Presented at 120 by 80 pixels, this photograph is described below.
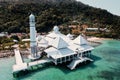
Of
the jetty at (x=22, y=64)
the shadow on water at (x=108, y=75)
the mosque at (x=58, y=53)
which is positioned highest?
the mosque at (x=58, y=53)

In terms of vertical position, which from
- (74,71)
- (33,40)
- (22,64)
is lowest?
(74,71)

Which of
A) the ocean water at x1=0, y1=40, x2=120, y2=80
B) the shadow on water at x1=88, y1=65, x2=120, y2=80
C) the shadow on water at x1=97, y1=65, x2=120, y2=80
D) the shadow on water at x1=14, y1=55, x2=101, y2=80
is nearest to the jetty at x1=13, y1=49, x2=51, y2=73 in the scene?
the shadow on water at x1=14, y1=55, x2=101, y2=80

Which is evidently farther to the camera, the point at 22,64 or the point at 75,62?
the point at 75,62

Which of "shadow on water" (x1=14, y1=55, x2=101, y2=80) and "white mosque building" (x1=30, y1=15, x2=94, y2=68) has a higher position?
"white mosque building" (x1=30, y1=15, x2=94, y2=68)

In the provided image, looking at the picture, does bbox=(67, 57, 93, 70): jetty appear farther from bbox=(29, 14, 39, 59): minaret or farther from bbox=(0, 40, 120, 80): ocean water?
bbox=(29, 14, 39, 59): minaret

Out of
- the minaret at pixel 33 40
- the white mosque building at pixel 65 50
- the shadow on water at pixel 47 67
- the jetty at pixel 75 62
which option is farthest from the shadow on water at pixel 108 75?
the minaret at pixel 33 40

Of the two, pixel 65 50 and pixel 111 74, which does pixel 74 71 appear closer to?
pixel 65 50

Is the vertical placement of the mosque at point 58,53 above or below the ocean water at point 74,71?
above

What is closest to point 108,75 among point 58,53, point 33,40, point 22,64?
point 58,53

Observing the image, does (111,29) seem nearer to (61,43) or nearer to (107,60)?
(107,60)

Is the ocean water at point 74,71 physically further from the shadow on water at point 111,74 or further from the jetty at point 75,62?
the jetty at point 75,62

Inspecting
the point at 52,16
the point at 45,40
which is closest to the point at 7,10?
the point at 52,16
